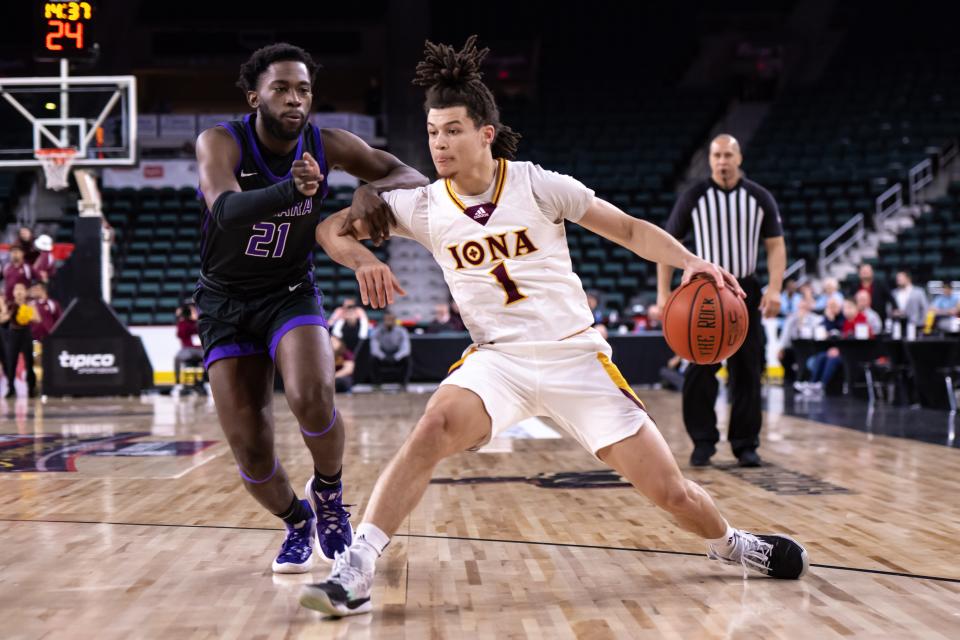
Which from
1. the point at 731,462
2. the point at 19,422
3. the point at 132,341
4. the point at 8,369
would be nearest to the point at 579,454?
the point at 731,462

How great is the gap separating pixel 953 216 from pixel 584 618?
18161 mm

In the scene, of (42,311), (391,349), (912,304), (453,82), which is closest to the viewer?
(453,82)

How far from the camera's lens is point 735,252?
18.8 feet

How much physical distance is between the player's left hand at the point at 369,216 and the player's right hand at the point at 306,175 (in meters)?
0.18

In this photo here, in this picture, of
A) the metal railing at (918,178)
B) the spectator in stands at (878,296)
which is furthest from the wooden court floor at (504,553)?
the metal railing at (918,178)

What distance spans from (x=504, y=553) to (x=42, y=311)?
479 inches

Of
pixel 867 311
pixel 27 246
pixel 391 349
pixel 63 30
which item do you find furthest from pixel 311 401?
pixel 27 246

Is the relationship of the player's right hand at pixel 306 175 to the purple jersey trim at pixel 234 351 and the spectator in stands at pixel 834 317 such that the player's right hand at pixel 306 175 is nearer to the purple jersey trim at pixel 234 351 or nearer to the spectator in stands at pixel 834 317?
the purple jersey trim at pixel 234 351

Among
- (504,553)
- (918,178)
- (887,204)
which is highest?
(918,178)

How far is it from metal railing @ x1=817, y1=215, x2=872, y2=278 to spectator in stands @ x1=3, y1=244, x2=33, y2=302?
1337 cm

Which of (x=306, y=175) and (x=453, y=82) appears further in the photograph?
(x=453, y=82)

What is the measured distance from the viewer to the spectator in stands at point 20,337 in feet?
43.0

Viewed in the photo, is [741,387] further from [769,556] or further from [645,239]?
[645,239]

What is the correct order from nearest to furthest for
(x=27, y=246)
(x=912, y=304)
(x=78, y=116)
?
1. (x=912, y=304)
2. (x=78, y=116)
3. (x=27, y=246)
